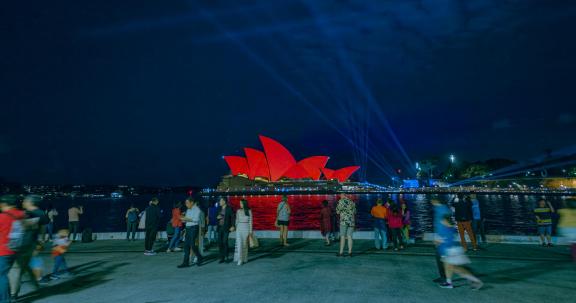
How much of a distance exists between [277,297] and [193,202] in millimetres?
4228

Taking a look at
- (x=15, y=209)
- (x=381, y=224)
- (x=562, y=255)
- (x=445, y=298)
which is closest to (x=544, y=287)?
(x=445, y=298)

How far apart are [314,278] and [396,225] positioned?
14.0 ft

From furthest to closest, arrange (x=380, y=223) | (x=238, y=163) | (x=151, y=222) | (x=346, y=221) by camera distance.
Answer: (x=238, y=163) < (x=380, y=223) < (x=151, y=222) < (x=346, y=221)

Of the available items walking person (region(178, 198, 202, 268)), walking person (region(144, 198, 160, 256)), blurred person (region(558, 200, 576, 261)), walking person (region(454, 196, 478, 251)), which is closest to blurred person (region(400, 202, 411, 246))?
walking person (region(454, 196, 478, 251))

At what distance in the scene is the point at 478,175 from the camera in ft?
435

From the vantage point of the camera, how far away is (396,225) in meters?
10.1

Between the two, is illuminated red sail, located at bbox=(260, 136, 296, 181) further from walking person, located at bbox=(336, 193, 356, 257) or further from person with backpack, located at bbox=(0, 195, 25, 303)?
person with backpack, located at bbox=(0, 195, 25, 303)

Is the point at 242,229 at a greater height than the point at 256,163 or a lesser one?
lesser

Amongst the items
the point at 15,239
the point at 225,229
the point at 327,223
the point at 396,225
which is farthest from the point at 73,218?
the point at 396,225

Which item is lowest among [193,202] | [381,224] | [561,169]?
[381,224]

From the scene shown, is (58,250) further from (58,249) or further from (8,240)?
A: (8,240)

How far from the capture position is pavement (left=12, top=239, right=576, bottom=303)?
18.8 ft

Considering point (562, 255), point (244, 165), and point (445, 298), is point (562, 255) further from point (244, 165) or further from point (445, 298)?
point (244, 165)

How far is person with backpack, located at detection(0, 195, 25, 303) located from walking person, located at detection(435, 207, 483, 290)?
23.5 ft
